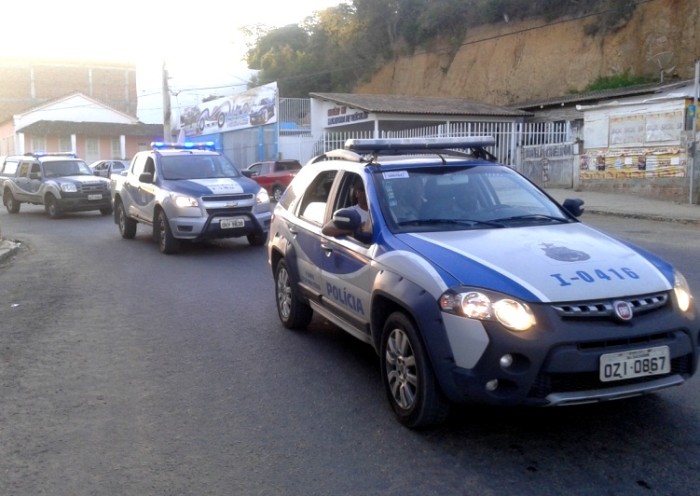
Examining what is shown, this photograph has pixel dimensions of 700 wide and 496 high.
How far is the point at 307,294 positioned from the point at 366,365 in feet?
2.89

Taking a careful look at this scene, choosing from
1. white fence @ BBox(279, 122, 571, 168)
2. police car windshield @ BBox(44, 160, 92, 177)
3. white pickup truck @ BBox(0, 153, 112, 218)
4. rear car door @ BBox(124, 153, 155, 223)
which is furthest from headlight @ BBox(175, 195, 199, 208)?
white fence @ BBox(279, 122, 571, 168)

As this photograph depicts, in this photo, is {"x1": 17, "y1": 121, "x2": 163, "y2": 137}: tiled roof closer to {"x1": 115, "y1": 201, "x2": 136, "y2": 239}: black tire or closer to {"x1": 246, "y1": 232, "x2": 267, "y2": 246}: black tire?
{"x1": 115, "y1": 201, "x2": 136, "y2": 239}: black tire

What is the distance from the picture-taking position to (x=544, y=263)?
4.45 metres

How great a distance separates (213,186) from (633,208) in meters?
11.8

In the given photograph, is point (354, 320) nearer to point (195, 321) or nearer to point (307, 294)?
point (307, 294)

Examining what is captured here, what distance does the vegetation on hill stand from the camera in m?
38.8

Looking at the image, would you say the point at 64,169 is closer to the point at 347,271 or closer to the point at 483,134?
the point at 483,134

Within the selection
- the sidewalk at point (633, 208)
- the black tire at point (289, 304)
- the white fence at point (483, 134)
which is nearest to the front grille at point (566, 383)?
the black tire at point (289, 304)

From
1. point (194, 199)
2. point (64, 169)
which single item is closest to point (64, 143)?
point (64, 169)

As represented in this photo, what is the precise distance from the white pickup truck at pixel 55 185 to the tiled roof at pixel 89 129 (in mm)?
31675

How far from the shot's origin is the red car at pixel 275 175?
88.6ft

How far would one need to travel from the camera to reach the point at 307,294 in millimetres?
6703

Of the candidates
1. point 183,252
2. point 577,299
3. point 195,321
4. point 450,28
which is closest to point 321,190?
point 195,321

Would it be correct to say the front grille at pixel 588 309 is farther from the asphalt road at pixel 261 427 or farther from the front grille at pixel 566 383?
the asphalt road at pixel 261 427
